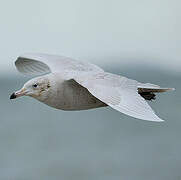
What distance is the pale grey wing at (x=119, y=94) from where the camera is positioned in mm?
7700

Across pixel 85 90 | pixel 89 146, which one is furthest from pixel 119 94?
pixel 89 146

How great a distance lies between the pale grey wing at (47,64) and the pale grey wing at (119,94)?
3.56 ft

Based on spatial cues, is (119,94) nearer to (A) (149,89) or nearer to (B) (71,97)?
(B) (71,97)

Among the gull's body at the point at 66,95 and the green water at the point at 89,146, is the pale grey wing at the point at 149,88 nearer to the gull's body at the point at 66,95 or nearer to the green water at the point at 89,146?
the gull's body at the point at 66,95

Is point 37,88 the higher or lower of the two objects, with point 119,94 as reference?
lower

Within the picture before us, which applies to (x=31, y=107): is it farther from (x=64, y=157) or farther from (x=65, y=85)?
(x=65, y=85)

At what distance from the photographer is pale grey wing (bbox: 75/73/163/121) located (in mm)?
7700

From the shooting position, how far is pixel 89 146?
30406 millimetres

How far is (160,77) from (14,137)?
80.2 ft

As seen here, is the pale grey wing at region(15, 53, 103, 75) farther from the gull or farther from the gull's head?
the gull's head

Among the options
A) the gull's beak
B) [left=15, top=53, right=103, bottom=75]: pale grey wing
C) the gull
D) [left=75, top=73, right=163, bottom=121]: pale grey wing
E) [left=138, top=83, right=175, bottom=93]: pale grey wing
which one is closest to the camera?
[left=75, top=73, right=163, bottom=121]: pale grey wing

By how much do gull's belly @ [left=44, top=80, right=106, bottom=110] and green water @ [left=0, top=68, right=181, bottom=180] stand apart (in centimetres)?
1321

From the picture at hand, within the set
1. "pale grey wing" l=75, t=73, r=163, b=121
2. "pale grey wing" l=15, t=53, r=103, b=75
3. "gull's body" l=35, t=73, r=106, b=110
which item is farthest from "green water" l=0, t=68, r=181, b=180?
"pale grey wing" l=75, t=73, r=163, b=121

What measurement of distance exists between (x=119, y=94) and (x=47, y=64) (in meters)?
2.45
